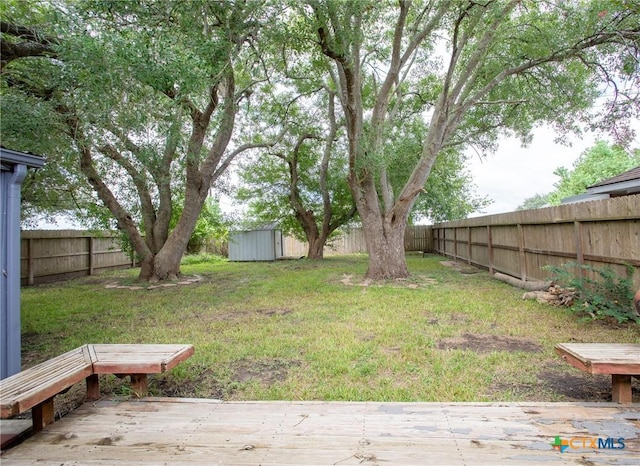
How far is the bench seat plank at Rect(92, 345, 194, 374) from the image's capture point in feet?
7.93

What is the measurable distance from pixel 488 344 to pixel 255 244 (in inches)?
534

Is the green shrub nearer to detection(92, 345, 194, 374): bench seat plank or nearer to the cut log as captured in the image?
the cut log

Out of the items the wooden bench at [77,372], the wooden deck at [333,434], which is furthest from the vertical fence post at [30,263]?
the wooden deck at [333,434]

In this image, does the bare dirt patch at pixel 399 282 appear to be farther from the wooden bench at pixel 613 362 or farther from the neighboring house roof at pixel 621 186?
the wooden bench at pixel 613 362

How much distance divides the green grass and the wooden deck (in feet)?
1.11

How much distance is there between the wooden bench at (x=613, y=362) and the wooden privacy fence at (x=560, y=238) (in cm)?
223

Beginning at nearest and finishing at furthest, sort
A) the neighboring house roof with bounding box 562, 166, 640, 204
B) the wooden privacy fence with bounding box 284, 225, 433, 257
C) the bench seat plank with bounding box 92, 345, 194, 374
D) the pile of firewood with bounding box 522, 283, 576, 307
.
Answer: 1. the bench seat plank with bounding box 92, 345, 194, 374
2. the pile of firewood with bounding box 522, 283, 576, 307
3. the neighboring house roof with bounding box 562, 166, 640, 204
4. the wooden privacy fence with bounding box 284, 225, 433, 257

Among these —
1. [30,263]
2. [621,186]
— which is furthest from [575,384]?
[30,263]

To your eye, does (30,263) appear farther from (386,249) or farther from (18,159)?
(386,249)

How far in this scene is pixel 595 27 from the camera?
5.89 meters

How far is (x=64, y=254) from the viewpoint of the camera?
10211 millimetres

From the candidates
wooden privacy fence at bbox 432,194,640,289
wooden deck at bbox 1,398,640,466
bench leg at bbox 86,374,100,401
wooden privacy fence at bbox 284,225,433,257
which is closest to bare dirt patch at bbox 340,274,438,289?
wooden privacy fence at bbox 432,194,640,289

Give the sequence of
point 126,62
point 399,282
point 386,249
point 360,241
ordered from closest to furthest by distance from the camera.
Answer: point 126,62 < point 399,282 < point 386,249 < point 360,241

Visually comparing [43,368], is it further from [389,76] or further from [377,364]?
[389,76]
